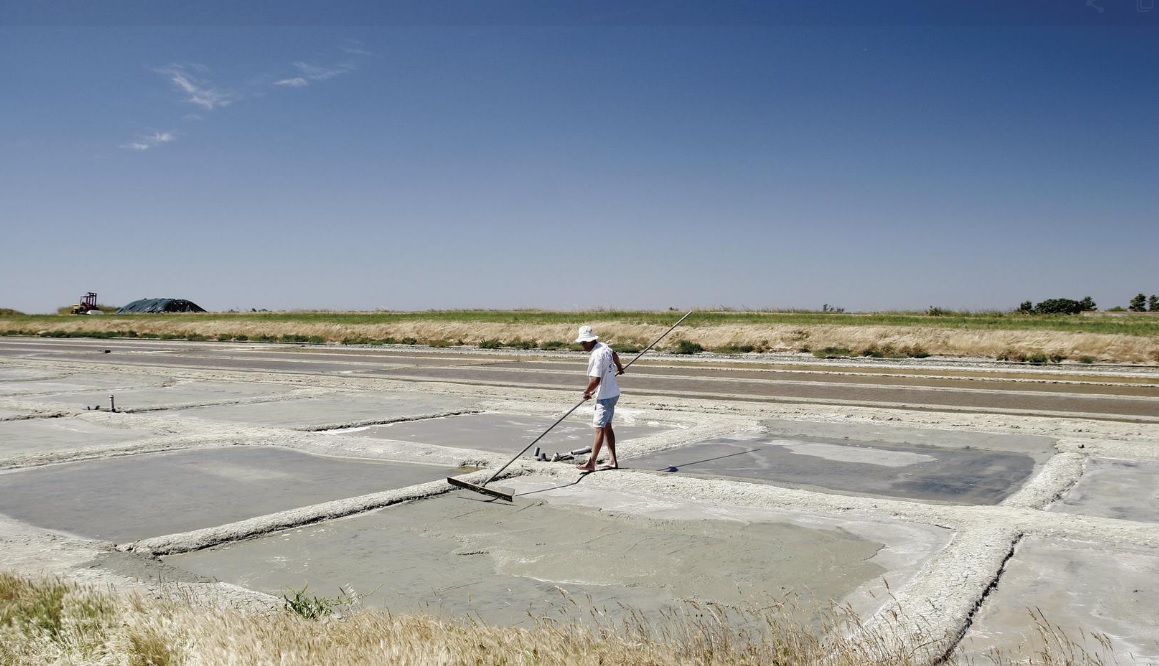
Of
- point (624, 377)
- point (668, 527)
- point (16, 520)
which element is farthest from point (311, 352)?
point (668, 527)

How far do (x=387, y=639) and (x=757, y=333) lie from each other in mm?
33338

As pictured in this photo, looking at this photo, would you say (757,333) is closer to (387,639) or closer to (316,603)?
(316,603)

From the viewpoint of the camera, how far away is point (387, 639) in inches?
194

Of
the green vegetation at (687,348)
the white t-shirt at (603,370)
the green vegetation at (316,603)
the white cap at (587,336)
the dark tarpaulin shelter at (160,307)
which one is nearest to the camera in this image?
the green vegetation at (316,603)

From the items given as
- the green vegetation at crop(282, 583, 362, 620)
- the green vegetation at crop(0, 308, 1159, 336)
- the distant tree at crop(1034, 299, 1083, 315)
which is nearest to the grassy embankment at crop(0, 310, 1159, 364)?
the green vegetation at crop(0, 308, 1159, 336)

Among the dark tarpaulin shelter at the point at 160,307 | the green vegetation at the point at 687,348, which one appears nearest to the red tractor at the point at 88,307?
the dark tarpaulin shelter at the point at 160,307

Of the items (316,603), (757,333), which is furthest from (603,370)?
(757,333)

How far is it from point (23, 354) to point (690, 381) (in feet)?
104

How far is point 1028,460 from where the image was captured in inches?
452

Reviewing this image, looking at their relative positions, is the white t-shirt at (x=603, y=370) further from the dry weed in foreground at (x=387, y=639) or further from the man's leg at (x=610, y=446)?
the dry weed in foreground at (x=387, y=639)

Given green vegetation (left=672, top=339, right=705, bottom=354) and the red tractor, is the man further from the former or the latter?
the red tractor

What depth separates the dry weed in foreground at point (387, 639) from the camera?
4.70m

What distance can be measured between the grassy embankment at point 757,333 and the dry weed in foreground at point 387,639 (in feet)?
88.2

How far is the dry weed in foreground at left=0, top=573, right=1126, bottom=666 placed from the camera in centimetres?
470
